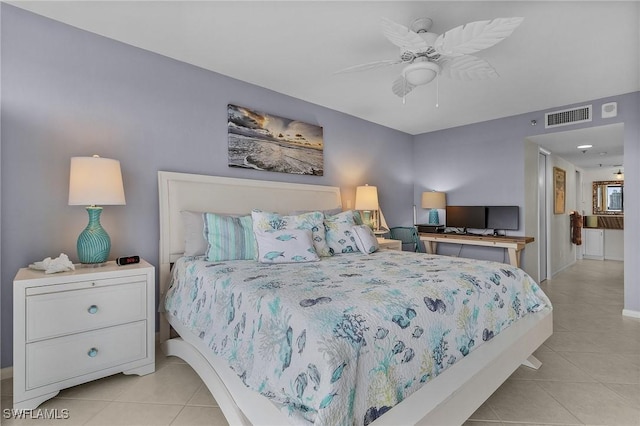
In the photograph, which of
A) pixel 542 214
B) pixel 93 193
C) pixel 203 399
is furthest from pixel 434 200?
pixel 93 193

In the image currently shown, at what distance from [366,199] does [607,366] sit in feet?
8.84

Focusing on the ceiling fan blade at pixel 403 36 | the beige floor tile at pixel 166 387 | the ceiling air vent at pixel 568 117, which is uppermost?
the ceiling air vent at pixel 568 117

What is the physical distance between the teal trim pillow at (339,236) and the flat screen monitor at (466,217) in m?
2.57

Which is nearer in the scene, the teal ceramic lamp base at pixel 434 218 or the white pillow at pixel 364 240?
the white pillow at pixel 364 240

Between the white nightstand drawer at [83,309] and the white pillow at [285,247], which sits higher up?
the white pillow at [285,247]

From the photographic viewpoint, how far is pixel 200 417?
1.74m

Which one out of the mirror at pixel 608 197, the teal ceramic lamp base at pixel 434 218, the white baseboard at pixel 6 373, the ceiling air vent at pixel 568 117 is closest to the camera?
the white baseboard at pixel 6 373

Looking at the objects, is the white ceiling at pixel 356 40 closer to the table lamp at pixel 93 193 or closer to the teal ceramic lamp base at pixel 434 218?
the table lamp at pixel 93 193

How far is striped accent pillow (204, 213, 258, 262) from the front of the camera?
2443mm

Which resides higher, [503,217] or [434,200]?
[434,200]

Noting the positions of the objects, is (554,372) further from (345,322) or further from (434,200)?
(434,200)

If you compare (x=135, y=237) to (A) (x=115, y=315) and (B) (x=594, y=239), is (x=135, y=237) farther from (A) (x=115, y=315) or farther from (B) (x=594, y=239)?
(B) (x=594, y=239)

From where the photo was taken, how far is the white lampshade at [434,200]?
16.3 feet

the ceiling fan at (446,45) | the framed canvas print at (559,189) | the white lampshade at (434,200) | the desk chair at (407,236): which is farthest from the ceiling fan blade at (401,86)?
the framed canvas print at (559,189)
